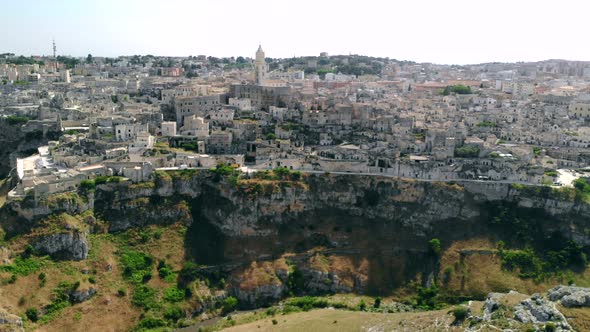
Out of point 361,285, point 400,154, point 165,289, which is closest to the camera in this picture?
point 165,289

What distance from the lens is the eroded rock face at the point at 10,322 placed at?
31.2 m

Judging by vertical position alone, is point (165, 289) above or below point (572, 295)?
below

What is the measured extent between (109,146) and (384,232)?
25.4 m

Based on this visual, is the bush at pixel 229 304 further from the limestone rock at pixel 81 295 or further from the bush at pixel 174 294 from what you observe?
the limestone rock at pixel 81 295

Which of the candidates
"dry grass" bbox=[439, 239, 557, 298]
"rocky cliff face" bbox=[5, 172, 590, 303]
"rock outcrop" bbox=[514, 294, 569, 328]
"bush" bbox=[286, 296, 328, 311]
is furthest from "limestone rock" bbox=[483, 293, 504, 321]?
"bush" bbox=[286, 296, 328, 311]

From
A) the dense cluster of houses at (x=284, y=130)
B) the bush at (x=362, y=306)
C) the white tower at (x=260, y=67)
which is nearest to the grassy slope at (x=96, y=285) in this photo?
the dense cluster of houses at (x=284, y=130)

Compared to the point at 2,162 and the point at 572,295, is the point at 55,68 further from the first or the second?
the point at 572,295

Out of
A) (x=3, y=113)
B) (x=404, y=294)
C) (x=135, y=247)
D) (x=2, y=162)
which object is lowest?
(x=404, y=294)

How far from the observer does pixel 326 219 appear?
47219 millimetres

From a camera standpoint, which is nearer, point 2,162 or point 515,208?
point 515,208

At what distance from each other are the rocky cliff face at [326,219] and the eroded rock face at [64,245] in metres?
2.86

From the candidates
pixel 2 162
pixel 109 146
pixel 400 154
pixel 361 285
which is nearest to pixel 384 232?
pixel 361 285

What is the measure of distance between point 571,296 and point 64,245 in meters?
32.7

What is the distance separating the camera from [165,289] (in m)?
39.5
